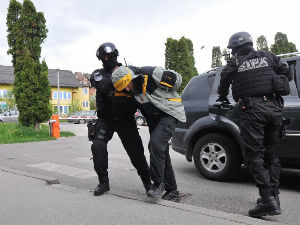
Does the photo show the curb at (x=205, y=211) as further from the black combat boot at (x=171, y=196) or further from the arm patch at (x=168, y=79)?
the arm patch at (x=168, y=79)

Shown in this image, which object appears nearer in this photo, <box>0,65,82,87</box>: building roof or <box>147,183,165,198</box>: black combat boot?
<box>147,183,165,198</box>: black combat boot

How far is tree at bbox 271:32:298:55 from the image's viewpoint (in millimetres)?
60719

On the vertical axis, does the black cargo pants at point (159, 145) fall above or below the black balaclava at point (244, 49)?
below

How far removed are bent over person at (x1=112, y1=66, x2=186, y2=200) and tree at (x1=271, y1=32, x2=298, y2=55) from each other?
60.3m

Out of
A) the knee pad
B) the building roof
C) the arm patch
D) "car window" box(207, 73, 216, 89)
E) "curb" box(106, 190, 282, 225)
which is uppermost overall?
the building roof

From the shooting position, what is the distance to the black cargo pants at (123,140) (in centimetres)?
406

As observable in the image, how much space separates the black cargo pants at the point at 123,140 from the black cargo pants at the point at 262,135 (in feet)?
4.17

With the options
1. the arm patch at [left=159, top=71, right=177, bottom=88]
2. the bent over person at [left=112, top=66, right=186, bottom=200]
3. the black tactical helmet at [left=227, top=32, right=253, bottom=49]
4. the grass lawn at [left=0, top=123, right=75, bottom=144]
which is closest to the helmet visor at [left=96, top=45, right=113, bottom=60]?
the bent over person at [left=112, top=66, right=186, bottom=200]

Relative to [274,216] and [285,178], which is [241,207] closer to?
[274,216]

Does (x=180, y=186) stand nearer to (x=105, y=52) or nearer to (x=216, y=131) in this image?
(x=216, y=131)

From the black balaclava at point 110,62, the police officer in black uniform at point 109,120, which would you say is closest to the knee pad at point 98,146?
the police officer in black uniform at point 109,120

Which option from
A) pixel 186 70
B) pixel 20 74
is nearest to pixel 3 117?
pixel 186 70

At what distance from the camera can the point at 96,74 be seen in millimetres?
3945

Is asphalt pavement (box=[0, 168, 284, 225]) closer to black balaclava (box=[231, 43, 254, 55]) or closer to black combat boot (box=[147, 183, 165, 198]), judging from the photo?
black combat boot (box=[147, 183, 165, 198])
